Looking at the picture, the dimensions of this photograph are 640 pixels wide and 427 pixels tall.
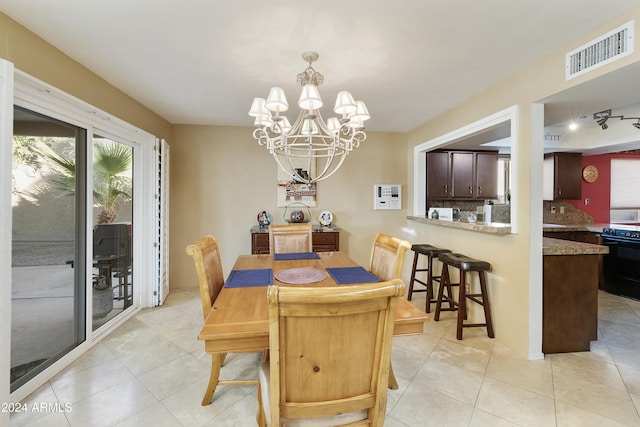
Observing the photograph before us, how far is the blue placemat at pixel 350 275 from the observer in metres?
1.86

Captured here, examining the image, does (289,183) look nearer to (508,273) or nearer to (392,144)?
(392,144)

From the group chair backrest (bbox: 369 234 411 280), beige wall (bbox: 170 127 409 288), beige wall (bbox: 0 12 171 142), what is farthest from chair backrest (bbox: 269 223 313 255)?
beige wall (bbox: 0 12 171 142)

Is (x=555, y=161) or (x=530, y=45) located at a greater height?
(x=530, y=45)

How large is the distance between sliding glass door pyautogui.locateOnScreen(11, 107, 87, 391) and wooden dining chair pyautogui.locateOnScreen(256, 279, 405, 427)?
208cm

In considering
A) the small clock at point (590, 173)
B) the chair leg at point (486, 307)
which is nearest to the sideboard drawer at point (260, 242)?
the chair leg at point (486, 307)

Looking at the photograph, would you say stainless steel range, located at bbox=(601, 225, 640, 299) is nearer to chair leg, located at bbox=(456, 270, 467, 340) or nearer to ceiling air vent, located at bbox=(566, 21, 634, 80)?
chair leg, located at bbox=(456, 270, 467, 340)

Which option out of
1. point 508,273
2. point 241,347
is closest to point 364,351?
point 241,347

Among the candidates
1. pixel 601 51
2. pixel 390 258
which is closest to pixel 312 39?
pixel 390 258

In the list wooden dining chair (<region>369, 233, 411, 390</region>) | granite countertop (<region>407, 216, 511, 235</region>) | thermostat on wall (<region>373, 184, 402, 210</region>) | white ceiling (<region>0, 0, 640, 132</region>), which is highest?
white ceiling (<region>0, 0, 640, 132</region>)

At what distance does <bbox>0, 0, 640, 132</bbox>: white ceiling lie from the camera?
5.19ft

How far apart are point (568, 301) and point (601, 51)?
6.31ft

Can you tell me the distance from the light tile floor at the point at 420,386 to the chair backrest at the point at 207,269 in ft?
2.03

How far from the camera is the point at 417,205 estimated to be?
420cm

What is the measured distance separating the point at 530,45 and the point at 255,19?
75.2 inches
